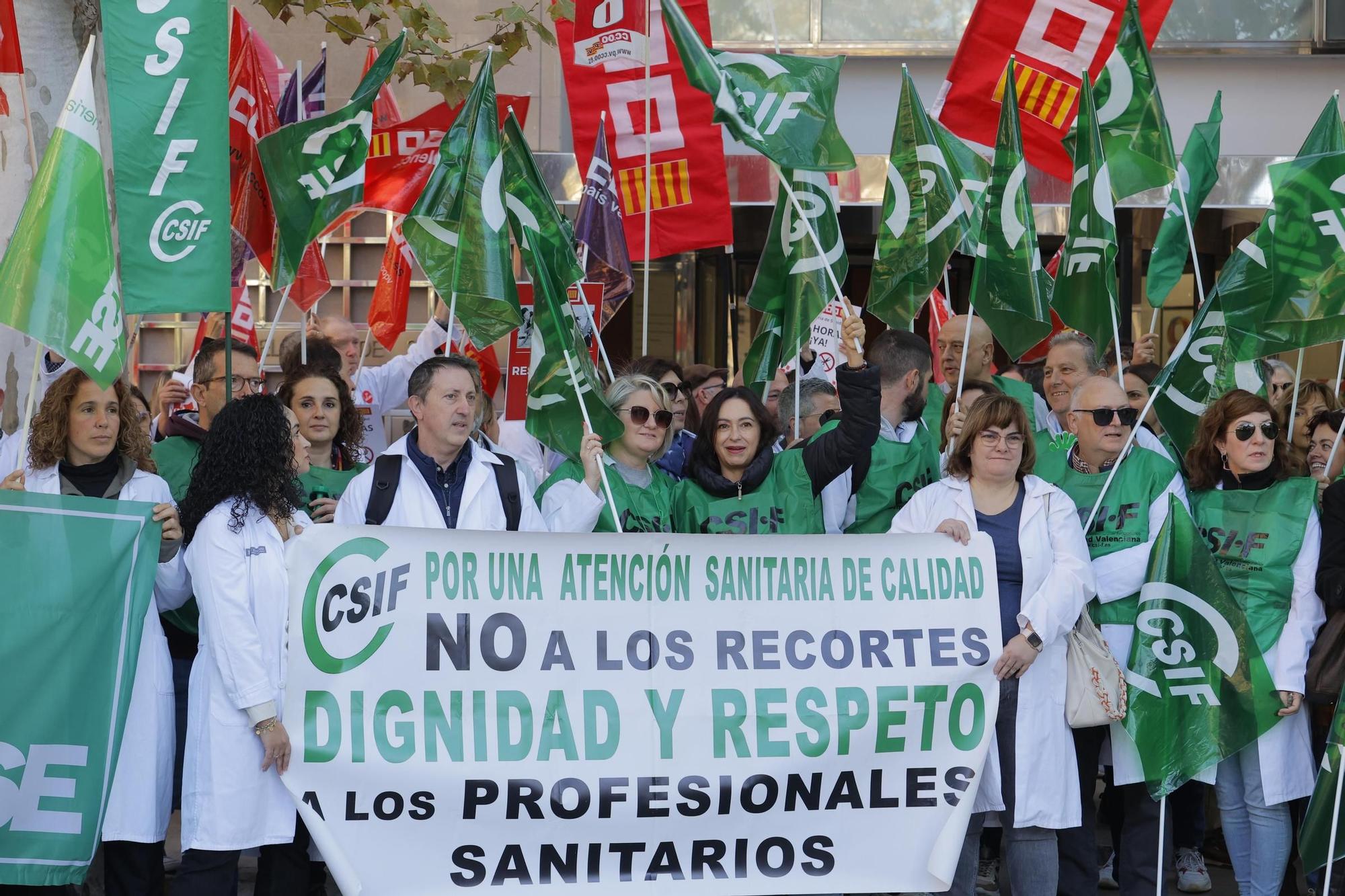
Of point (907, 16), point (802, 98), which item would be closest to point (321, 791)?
point (802, 98)

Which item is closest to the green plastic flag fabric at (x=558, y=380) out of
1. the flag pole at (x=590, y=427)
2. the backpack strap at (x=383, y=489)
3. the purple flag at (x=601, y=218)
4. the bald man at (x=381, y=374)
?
the flag pole at (x=590, y=427)

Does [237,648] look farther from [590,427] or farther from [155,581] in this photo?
[590,427]

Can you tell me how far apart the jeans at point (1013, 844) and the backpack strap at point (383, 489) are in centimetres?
222

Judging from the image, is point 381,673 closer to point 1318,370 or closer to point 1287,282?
point 1287,282

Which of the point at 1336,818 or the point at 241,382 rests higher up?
the point at 241,382

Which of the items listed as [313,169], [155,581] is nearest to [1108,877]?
[155,581]

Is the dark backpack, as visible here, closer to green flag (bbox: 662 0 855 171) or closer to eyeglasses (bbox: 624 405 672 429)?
eyeglasses (bbox: 624 405 672 429)

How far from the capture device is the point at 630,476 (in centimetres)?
590

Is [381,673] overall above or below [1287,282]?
below

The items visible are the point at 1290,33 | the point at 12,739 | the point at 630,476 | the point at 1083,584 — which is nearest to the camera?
the point at 12,739

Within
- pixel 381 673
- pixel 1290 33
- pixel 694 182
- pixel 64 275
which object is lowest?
pixel 381 673

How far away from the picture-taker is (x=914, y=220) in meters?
6.68

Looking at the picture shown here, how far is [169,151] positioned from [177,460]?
1.23 metres

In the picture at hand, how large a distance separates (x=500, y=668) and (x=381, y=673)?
1.27ft
